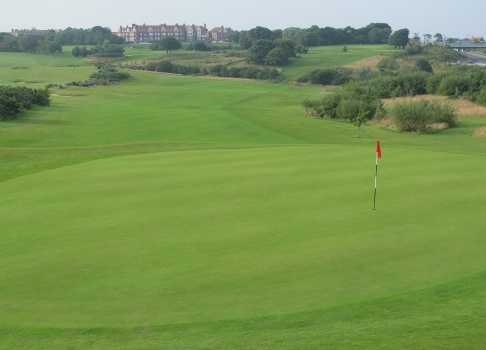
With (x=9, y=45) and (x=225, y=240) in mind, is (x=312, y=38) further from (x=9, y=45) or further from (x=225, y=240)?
(x=225, y=240)

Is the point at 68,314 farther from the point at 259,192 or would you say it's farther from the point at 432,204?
the point at 432,204

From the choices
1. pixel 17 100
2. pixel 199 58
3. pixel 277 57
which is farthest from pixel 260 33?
pixel 17 100

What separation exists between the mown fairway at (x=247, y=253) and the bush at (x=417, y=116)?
20.3 meters

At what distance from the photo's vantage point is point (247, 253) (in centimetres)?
1145

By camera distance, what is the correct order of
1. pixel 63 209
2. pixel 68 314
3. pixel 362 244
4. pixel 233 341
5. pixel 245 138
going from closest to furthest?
pixel 233 341 → pixel 68 314 → pixel 362 244 → pixel 63 209 → pixel 245 138

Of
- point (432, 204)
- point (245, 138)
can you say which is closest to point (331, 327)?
point (432, 204)

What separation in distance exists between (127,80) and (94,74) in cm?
454

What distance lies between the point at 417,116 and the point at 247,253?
32887 mm

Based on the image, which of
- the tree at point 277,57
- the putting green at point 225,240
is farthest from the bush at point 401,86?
the putting green at point 225,240

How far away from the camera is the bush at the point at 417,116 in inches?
1645

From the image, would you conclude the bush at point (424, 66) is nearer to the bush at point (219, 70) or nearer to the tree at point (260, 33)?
the bush at point (219, 70)

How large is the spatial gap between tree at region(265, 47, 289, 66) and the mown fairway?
8816 cm

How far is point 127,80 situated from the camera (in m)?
85.9

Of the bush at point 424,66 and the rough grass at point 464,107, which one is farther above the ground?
the bush at point 424,66
